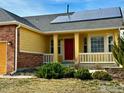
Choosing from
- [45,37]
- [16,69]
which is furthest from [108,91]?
[45,37]

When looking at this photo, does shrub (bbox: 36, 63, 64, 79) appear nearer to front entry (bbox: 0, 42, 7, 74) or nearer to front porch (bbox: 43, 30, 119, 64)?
front entry (bbox: 0, 42, 7, 74)

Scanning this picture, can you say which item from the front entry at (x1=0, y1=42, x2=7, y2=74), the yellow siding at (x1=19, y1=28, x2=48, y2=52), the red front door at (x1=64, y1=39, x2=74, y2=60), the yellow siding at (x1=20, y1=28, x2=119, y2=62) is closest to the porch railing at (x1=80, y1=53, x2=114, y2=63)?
the yellow siding at (x1=20, y1=28, x2=119, y2=62)

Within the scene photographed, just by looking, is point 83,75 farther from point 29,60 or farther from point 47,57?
point 47,57

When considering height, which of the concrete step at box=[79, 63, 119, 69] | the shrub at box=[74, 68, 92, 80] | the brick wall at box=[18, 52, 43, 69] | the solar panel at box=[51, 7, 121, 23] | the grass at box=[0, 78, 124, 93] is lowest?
the grass at box=[0, 78, 124, 93]

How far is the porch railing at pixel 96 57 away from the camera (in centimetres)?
1986

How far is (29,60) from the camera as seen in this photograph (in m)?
19.5

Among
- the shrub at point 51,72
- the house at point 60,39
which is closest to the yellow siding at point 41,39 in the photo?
the house at point 60,39

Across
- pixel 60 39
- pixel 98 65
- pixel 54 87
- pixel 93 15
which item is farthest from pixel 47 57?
pixel 54 87

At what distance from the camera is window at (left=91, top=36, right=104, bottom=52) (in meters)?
21.3

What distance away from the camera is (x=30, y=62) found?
19688 mm

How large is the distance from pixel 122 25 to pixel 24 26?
807cm

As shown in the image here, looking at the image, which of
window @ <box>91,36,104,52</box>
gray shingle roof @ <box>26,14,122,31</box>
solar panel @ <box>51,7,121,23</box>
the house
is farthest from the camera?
solar panel @ <box>51,7,121,23</box>

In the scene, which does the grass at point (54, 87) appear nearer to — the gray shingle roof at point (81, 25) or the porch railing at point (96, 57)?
the porch railing at point (96, 57)

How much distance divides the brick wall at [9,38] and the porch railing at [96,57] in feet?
20.9
